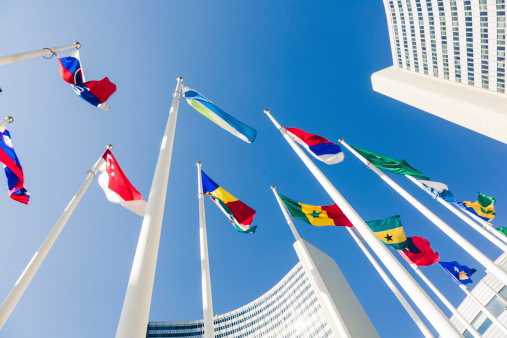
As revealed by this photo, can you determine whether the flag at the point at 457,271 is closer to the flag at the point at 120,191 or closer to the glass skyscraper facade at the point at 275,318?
the flag at the point at 120,191

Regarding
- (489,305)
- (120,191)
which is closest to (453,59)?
(489,305)

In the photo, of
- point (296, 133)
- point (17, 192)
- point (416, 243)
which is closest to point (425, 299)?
point (296, 133)

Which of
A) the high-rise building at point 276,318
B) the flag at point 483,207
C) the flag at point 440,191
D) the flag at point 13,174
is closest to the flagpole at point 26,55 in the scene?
the flag at point 13,174

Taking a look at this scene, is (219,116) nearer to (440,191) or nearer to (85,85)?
(85,85)

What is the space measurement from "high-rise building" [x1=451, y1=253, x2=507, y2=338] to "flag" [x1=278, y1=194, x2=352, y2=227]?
37.8m

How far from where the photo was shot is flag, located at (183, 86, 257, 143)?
→ 11008mm

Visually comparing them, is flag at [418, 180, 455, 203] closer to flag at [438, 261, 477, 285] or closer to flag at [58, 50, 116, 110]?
flag at [438, 261, 477, 285]

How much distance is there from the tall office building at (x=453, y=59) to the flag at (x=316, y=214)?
68117mm

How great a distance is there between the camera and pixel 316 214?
46.8 ft

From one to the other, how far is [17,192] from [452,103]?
8742 cm

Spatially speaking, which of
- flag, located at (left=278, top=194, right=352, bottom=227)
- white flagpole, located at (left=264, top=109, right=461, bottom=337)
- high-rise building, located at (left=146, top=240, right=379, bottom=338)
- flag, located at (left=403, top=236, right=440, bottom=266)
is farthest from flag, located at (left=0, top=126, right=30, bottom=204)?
high-rise building, located at (left=146, top=240, right=379, bottom=338)

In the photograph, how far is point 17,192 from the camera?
10.3m

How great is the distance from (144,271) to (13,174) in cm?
882

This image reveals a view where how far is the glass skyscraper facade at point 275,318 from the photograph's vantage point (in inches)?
3610
